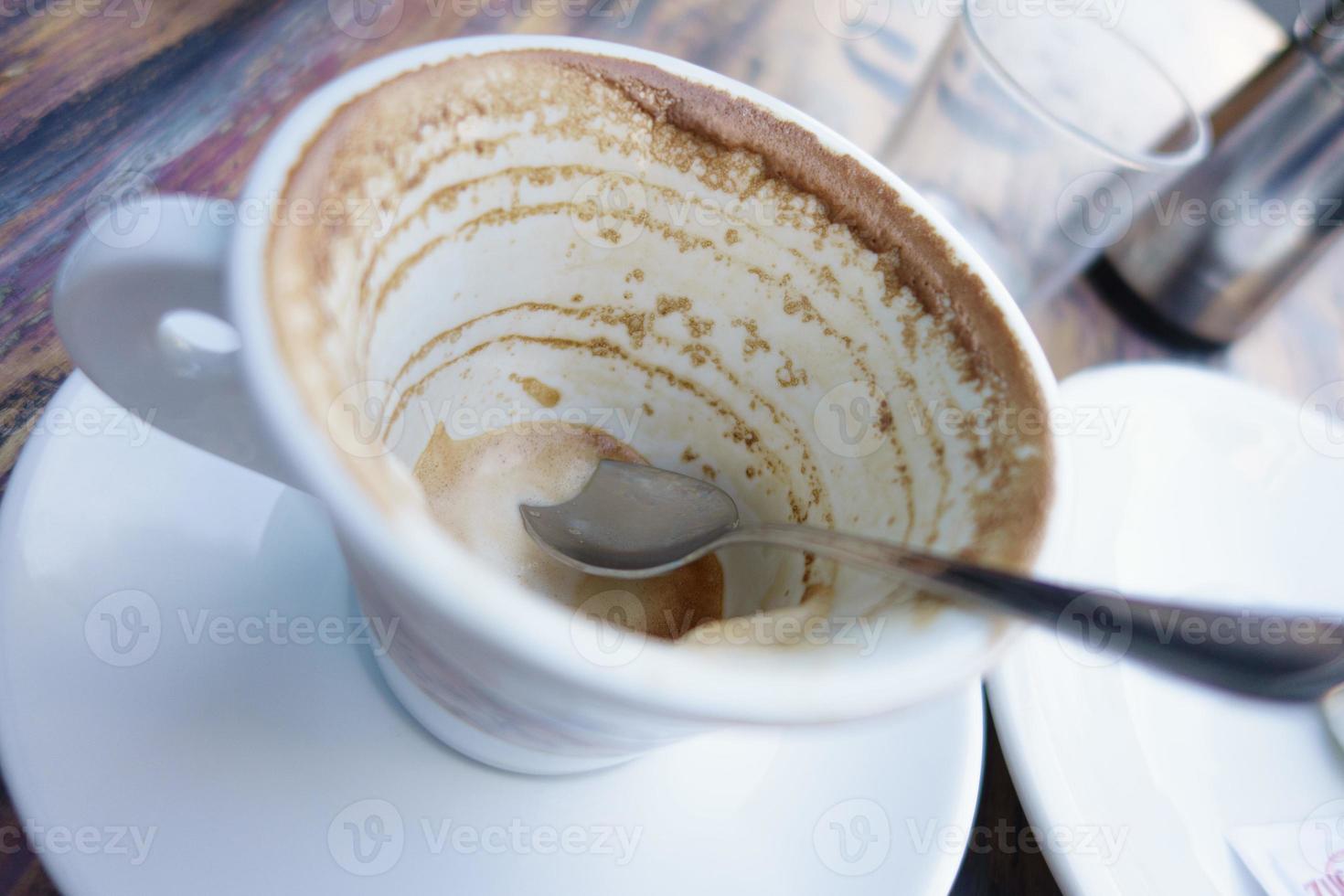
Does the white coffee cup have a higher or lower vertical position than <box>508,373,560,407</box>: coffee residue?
higher

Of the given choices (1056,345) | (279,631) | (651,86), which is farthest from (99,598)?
(1056,345)

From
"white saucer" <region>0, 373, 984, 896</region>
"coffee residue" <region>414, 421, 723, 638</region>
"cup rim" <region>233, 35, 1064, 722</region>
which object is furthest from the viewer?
"coffee residue" <region>414, 421, 723, 638</region>

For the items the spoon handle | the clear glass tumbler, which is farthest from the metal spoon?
the clear glass tumbler

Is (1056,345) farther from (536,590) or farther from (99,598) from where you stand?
(99,598)

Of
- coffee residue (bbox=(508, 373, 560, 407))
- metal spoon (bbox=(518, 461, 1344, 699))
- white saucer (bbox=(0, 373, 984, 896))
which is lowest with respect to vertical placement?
white saucer (bbox=(0, 373, 984, 896))

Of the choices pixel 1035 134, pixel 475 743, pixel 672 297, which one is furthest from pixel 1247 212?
pixel 475 743

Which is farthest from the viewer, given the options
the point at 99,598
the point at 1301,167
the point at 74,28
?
the point at 1301,167

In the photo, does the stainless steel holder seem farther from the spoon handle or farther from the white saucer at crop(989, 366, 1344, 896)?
the spoon handle

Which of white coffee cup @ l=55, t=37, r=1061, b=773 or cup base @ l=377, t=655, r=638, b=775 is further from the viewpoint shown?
cup base @ l=377, t=655, r=638, b=775
